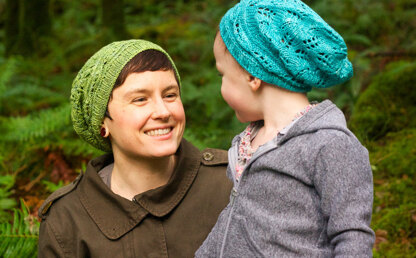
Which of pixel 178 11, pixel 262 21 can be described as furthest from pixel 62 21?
pixel 262 21

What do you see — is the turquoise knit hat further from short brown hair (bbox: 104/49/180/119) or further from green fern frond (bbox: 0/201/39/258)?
green fern frond (bbox: 0/201/39/258)

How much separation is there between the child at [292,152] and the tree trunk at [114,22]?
468 cm

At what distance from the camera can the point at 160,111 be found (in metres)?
2.42

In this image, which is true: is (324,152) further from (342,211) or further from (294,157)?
(342,211)

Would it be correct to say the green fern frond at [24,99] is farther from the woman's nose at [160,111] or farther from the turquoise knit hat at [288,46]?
the turquoise knit hat at [288,46]

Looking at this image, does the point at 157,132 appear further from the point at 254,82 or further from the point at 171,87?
the point at 254,82

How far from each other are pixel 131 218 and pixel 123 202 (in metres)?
0.11

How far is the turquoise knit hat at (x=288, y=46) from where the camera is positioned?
6.04ft

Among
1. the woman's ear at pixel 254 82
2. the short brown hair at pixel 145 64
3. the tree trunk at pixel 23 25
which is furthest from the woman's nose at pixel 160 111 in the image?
the tree trunk at pixel 23 25

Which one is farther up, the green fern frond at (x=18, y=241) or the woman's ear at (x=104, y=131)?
the woman's ear at (x=104, y=131)

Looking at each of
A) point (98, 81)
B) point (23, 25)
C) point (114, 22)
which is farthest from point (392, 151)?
point (23, 25)

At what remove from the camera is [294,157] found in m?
1.79

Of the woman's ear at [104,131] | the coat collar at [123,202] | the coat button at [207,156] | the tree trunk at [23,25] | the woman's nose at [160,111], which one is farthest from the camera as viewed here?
the tree trunk at [23,25]

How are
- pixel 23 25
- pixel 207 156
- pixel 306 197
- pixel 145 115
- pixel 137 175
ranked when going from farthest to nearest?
pixel 23 25, pixel 207 156, pixel 137 175, pixel 145 115, pixel 306 197
